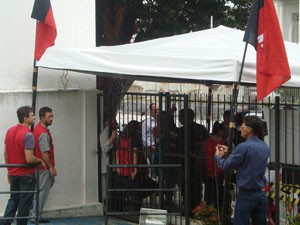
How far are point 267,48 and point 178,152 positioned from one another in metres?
2.83

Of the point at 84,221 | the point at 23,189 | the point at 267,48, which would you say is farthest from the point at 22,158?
the point at 267,48

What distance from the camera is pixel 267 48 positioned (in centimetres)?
699

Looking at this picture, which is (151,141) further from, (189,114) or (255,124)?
(255,124)

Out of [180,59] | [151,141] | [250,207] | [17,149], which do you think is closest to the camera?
[250,207]

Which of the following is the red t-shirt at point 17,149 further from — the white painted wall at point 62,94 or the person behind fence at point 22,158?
the white painted wall at point 62,94

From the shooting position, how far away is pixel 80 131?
1052 centimetres

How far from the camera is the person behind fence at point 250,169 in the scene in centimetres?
704

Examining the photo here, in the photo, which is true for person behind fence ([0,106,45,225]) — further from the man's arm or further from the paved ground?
the paved ground

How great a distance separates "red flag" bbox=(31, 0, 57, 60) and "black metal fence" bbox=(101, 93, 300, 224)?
1556 mm

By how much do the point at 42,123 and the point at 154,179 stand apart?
1.96m

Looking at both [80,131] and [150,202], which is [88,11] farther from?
[150,202]

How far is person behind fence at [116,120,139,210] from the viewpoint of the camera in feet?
32.2

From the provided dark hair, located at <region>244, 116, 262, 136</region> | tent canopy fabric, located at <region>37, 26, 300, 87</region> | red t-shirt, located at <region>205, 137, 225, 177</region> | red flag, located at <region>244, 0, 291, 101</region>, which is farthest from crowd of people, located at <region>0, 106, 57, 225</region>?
red flag, located at <region>244, 0, 291, 101</region>

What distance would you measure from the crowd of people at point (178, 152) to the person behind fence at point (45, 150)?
1.07 metres
